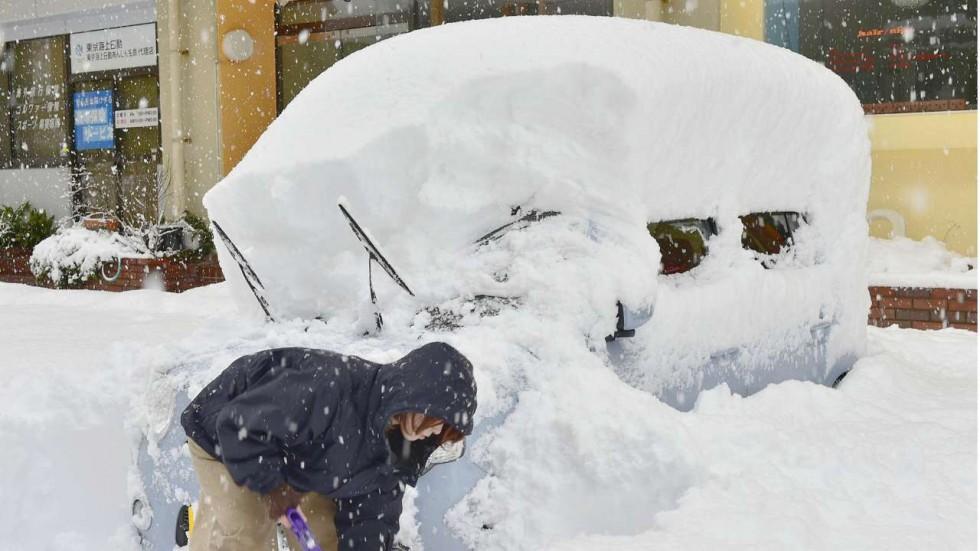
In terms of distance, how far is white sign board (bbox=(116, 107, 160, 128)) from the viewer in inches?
585

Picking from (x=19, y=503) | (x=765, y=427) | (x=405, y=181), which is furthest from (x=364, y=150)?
(x=19, y=503)

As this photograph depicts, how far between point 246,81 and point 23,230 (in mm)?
3880

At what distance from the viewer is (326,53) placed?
1373 centimetres

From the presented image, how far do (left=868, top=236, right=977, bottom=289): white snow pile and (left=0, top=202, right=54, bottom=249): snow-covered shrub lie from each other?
36.0 ft

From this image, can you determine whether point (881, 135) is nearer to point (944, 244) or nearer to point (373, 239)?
point (944, 244)

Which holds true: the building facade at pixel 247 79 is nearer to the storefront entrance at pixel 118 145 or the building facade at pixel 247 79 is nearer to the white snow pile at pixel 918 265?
the storefront entrance at pixel 118 145

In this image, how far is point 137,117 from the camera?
1505 cm

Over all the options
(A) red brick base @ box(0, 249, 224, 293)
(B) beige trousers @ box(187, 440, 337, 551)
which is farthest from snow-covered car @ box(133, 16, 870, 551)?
(A) red brick base @ box(0, 249, 224, 293)

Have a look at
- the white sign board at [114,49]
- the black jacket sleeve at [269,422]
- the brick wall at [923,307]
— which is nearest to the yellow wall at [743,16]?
the brick wall at [923,307]

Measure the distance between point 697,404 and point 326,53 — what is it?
1101cm

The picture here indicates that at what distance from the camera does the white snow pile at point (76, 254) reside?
38.8 feet

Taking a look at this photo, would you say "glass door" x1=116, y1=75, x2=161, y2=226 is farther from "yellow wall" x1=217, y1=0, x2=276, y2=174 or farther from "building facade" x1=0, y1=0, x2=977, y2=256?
"yellow wall" x1=217, y1=0, x2=276, y2=174

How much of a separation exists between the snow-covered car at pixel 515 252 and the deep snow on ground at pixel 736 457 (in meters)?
0.07

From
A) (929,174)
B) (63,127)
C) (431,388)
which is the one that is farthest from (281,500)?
(63,127)
